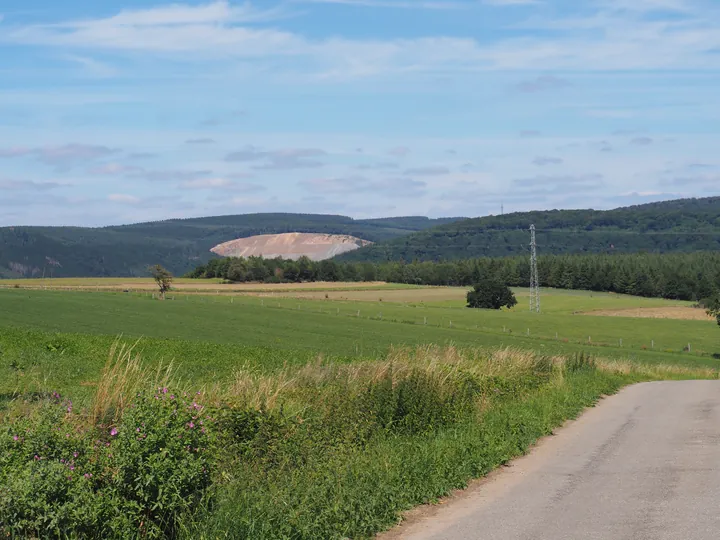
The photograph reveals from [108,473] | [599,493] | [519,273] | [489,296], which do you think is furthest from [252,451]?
[519,273]

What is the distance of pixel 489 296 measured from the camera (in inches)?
4528

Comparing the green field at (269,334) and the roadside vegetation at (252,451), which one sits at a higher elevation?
the roadside vegetation at (252,451)

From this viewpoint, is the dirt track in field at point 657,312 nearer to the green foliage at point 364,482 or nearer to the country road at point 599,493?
the country road at point 599,493

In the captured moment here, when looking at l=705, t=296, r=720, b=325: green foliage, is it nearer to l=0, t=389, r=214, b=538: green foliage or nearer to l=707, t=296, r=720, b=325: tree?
l=707, t=296, r=720, b=325: tree

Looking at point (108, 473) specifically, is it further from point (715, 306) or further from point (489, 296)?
point (489, 296)

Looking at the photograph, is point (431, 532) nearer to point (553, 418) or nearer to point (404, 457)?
point (404, 457)

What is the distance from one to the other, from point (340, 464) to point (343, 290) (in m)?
123

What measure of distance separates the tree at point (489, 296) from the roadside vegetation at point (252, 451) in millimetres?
98132

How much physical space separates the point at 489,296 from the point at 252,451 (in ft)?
345

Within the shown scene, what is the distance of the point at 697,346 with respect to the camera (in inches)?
2872

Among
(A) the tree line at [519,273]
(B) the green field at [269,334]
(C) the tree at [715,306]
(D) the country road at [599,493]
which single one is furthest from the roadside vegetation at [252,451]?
(A) the tree line at [519,273]

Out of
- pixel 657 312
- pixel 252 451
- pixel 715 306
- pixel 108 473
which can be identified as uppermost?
pixel 108 473

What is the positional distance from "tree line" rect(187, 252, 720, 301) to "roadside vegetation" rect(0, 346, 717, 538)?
5283 inches

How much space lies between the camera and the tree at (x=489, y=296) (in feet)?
378
